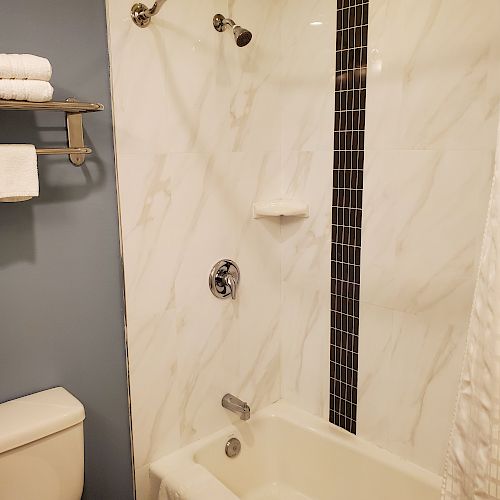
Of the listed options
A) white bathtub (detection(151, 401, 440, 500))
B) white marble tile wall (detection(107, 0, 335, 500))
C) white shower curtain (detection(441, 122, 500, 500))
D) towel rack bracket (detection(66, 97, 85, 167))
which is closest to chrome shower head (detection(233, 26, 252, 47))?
white marble tile wall (detection(107, 0, 335, 500))

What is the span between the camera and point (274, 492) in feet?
7.24

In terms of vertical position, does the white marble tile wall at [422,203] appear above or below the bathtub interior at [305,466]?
above

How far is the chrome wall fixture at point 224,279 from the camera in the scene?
2021 millimetres

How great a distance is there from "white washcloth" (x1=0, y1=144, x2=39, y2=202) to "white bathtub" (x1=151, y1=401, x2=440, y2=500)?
1085mm

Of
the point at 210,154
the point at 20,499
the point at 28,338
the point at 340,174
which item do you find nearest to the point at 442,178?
the point at 340,174

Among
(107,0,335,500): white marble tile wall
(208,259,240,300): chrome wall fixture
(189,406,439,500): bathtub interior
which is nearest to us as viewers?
(107,0,335,500): white marble tile wall

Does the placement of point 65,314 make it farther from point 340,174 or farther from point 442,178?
point 442,178

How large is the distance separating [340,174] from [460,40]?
1.96ft

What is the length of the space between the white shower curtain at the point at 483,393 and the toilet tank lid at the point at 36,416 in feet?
3.44

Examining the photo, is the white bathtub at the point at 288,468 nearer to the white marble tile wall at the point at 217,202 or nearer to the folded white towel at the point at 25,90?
the white marble tile wall at the point at 217,202

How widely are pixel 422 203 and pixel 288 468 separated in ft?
4.08

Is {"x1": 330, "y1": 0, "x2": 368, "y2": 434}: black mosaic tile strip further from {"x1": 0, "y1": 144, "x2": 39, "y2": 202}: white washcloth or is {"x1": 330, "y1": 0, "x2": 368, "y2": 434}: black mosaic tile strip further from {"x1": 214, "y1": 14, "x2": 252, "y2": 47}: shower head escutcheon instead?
{"x1": 0, "y1": 144, "x2": 39, "y2": 202}: white washcloth

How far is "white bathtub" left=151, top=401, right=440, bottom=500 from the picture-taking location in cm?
183

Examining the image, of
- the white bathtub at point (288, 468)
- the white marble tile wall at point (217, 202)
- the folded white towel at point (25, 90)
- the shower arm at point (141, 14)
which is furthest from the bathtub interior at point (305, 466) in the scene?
the shower arm at point (141, 14)
